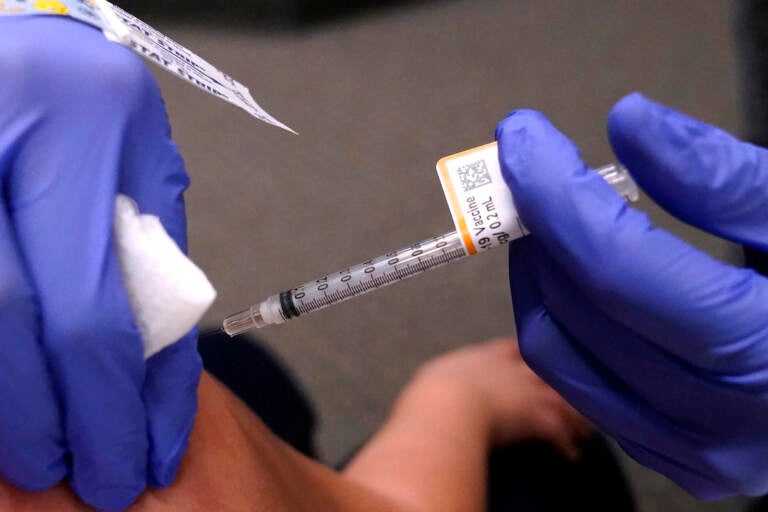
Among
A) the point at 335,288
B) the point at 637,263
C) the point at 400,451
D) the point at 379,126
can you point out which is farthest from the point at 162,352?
the point at 379,126

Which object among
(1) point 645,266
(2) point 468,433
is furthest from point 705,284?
(2) point 468,433

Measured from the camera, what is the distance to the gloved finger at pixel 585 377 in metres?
0.76

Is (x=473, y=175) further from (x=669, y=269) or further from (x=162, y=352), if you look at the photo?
(x=162, y=352)

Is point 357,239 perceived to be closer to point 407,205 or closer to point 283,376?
point 407,205

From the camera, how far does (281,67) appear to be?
4.77 ft

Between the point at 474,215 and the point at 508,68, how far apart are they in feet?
2.84

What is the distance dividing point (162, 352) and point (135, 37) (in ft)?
0.89

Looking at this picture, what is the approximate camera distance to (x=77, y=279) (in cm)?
49

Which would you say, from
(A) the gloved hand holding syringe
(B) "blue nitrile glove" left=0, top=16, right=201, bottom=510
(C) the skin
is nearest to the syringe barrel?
(A) the gloved hand holding syringe

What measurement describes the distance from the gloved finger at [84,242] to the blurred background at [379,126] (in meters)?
0.61

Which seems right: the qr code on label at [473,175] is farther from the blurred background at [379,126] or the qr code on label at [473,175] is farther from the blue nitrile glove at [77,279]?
the blurred background at [379,126]

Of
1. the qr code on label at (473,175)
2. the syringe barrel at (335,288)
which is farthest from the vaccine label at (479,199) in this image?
the syringe barrel at (335,288)

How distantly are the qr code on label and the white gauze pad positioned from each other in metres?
0.28

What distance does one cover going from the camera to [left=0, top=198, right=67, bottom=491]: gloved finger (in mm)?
472
